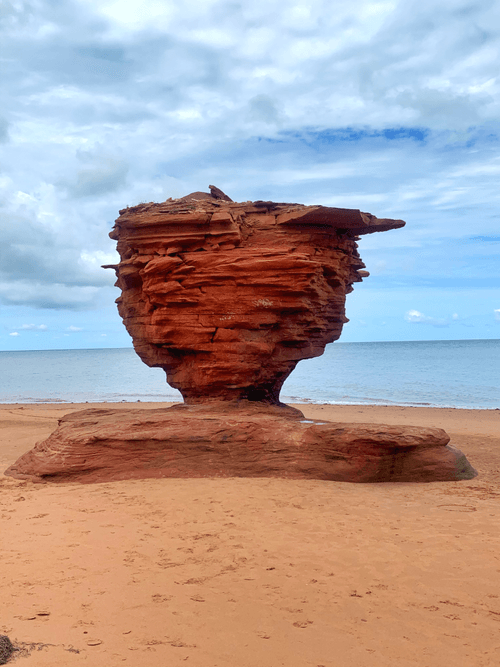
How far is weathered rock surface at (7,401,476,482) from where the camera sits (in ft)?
31.6

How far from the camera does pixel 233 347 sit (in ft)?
38.0

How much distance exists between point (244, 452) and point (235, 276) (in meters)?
3.83

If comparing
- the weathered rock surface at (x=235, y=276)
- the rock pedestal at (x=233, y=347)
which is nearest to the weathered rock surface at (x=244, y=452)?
the rock pedestal at (x=233, y=347)

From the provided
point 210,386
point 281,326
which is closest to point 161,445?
point 210,386

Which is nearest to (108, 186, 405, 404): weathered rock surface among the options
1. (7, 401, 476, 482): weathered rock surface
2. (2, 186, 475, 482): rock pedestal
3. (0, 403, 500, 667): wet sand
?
(2, 186, 475, 482): rock pedestal

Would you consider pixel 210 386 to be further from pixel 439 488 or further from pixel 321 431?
pixel 439 488

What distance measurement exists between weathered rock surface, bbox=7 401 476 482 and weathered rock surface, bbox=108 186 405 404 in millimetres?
1981

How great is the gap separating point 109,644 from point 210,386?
7940 millimetres

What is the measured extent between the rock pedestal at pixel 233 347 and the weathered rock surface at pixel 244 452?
0.02 m

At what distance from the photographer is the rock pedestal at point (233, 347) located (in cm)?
974

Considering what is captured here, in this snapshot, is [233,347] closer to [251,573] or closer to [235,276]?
[235,276]

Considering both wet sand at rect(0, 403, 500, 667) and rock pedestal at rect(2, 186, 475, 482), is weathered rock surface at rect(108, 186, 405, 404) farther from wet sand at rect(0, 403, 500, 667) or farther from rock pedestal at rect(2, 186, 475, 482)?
wet sand at rect(0, 403, 500, 667)

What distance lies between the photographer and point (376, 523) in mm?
7250

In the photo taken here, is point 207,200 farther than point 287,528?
Yes
